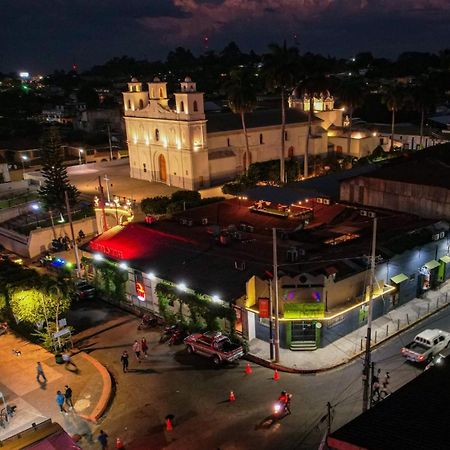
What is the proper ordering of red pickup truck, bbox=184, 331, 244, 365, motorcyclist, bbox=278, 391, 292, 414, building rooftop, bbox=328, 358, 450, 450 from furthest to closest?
1. red pickup truck, bbox=184, 331, 244, 365
2. motorcyclist, bbox=278, 391, 292, 414
3. building rooftop, bbox=328, 358, 450, 450

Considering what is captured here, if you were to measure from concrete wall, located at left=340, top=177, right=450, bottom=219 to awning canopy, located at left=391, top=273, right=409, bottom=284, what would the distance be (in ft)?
28.2

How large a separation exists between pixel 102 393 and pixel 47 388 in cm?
298

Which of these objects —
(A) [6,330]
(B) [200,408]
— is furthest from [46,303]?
(B) [200,408]

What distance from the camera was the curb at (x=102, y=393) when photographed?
22641 millimetres

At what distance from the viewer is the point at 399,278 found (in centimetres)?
3148

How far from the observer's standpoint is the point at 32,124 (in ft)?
398

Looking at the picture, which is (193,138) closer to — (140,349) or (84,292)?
(84,292)

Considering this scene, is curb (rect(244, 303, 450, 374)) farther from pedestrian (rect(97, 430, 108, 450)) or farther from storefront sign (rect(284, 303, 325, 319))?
pedestrian (rect(97, 430, 108, 450))

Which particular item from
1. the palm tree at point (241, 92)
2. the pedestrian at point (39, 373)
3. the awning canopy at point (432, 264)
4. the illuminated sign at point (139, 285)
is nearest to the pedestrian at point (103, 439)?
the pedestrian at point (39, 373)

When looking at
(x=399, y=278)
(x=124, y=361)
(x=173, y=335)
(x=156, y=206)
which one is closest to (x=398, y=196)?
(x=399, y=278)

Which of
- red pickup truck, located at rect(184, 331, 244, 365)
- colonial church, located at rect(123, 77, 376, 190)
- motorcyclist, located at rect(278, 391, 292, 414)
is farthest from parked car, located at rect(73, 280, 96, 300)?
colonial church, located at rect(123, 77, 376, 190)

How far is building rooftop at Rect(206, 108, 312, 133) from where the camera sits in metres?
69.2

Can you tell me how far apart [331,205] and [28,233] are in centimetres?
2962

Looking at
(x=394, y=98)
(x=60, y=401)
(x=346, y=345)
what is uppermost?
(x=394, y=98)
